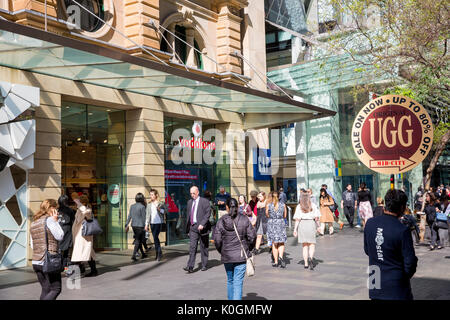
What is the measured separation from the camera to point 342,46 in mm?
16938

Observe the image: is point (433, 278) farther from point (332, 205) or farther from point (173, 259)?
point (332, 205)

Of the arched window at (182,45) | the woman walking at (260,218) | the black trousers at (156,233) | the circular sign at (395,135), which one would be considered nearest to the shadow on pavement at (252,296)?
the circular sign at (395,135)

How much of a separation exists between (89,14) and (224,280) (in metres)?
9.21

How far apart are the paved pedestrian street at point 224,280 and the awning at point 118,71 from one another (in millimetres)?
4729

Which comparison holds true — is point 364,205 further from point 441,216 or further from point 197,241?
point 197,241

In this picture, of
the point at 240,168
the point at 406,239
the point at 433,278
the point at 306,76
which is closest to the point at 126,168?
the point at 240,168

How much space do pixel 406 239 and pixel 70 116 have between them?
447 inches

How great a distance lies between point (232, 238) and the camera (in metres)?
6.82

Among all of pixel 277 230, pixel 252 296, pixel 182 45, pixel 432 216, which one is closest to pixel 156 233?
pixel 277 230

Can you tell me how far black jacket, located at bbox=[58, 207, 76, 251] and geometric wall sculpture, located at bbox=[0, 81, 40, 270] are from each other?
2302 mm

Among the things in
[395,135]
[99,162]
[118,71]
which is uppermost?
[118,71]

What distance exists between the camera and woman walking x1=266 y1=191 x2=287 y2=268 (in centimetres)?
1126

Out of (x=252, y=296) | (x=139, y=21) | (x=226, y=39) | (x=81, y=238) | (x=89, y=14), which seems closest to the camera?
(x=252, y=296)

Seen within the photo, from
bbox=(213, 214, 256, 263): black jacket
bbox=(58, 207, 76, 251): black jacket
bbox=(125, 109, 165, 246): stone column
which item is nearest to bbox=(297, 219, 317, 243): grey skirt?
bbox=(213, 214, 256, 263): black jacket
